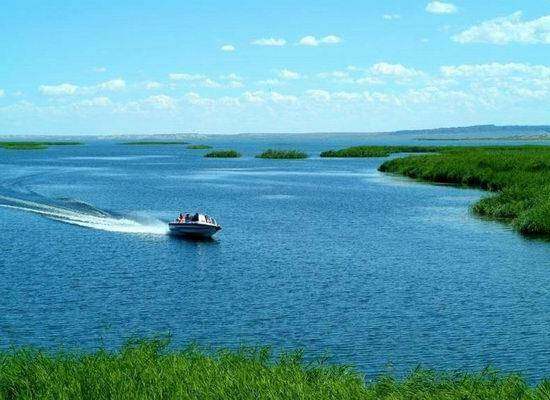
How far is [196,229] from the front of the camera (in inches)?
1753

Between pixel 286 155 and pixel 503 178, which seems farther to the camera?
pixel 286 155

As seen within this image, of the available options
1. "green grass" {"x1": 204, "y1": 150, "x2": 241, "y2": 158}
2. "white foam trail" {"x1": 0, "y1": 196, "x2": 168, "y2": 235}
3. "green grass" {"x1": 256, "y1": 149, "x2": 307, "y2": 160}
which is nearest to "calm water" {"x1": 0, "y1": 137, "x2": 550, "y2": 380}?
"white foam trail" {"x1": 0, "y1": 196, "x2": 168, "y2": 235}

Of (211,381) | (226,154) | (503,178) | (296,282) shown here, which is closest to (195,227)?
(296,282)

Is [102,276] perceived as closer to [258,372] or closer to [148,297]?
[148,297]

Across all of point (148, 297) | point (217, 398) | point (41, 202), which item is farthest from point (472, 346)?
point (41, 202)

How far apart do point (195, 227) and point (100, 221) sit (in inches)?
387

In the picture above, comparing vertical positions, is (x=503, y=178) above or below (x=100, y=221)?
above

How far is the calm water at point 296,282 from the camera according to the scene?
22.2 m

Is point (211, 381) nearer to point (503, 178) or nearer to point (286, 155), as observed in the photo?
point (503, 178)

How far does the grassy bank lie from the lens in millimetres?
44378

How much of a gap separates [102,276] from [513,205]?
31.3 m

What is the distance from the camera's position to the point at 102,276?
32.0 meters

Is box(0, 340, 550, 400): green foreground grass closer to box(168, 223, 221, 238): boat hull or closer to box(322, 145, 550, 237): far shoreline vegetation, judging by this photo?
box(168, 223, 221, 238): boat hull

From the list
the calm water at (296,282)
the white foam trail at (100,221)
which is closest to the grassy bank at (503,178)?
the calm water at (296,282)
